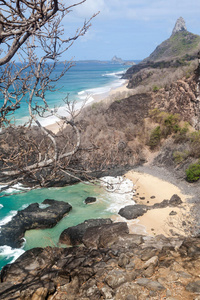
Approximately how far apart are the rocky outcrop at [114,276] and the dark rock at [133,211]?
19.3ft

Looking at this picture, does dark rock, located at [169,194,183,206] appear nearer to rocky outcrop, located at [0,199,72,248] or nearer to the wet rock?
rocky outcrop, located at [0,199,72,248]

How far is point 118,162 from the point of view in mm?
25250

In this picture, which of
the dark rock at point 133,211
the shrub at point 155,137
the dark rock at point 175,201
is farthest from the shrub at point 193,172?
the shrub at point 155,137

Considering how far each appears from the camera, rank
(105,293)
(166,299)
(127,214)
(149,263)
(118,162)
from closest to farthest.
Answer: (166,299)
(105,293)
(149,263)
(127,214)
(118,162)

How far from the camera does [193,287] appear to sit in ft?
19.3

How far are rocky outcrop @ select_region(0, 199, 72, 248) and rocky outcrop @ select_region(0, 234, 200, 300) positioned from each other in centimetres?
437

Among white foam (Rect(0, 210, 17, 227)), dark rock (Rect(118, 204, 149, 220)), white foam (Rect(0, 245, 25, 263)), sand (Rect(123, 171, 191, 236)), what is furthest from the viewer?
white foam (Rect(0, 210, 17, 227))

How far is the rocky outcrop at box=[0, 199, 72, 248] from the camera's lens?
566 inches

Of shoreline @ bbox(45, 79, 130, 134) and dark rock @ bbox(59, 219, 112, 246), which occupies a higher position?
shoreline @ bbox(45, 79, 130, 134)

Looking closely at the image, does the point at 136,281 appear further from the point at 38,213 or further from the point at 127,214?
the point at 38,213

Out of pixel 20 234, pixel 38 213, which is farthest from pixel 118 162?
pixel 20 234

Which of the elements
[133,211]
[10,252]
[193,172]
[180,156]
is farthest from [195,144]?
[10,252]

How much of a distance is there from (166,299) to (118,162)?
1968 centimetres

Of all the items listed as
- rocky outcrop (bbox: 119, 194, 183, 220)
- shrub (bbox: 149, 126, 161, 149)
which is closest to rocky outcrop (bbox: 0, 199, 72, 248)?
rocky outcrop (bbox: 119, 194, 183, 220)
